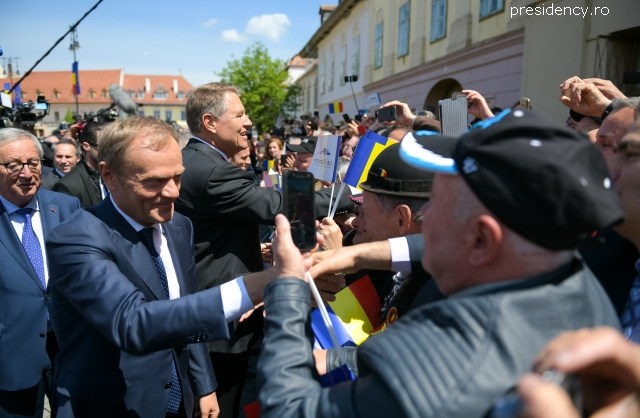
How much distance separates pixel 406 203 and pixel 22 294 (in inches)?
93.5

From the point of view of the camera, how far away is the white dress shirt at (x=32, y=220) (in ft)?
10.1

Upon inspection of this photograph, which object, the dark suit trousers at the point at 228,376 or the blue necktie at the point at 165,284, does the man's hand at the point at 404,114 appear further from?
the blue necktie at the point at 165,284

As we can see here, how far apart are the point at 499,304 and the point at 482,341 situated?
0.08 metres

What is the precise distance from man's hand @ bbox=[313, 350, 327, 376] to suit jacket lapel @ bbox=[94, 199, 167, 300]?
27.1 inches

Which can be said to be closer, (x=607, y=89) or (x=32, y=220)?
(x=607, y=89)

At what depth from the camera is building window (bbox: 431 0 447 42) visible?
42.8ft

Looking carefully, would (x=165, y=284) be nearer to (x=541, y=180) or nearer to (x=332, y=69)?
(x=541, y=180)

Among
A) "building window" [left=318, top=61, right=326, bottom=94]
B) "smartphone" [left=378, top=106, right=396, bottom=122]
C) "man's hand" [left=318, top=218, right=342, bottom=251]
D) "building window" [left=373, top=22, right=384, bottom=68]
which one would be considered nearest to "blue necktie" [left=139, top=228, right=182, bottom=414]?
"man's hand" [left=318, top=218, right=342, bottom=251]

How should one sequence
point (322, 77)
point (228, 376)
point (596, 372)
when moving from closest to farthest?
point (596, 372) < point (228, 376) < point (322, 77)

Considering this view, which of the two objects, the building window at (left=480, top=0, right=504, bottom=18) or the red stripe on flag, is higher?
the building window at (left=480, top=0, right=504, bottom=18)

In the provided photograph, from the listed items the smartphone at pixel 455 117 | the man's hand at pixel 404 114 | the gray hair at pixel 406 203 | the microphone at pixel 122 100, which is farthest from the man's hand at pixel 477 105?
the microphone at pixel 122 100

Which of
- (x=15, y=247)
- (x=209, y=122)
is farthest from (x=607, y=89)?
(x=15, y=247)

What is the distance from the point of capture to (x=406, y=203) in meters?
2.10

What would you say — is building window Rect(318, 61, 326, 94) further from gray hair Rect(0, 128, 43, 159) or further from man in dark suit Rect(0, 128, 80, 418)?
man in dark suit Rect(0, 128, 80, 418)
